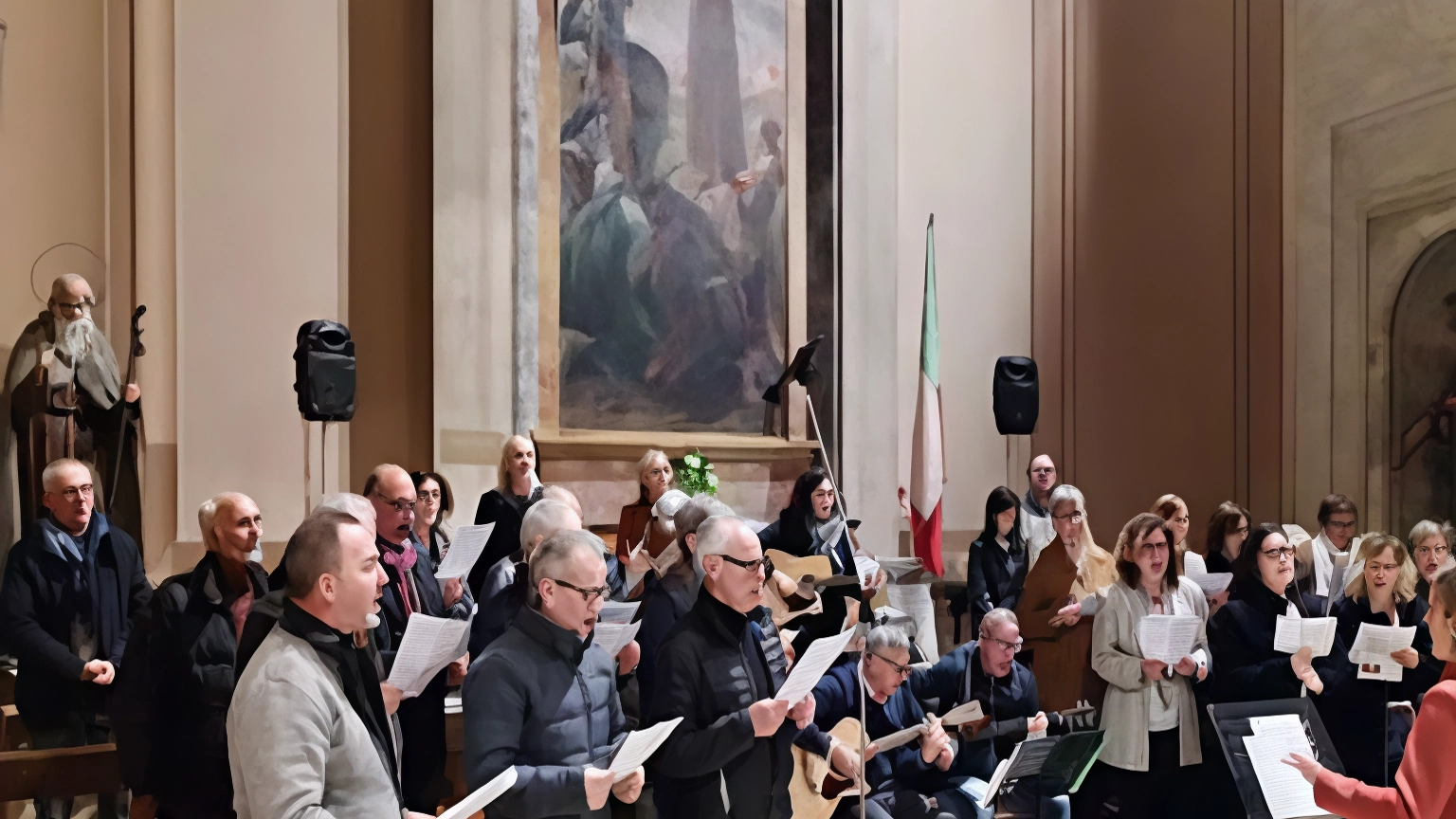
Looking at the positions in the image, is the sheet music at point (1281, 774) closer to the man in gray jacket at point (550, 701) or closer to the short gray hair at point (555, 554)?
the man in gray jacket at point (550, 701)

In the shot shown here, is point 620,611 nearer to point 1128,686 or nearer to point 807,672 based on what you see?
point 807,672

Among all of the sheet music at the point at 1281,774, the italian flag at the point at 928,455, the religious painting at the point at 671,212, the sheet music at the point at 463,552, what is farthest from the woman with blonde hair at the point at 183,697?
the italian flag at the point at 928,455

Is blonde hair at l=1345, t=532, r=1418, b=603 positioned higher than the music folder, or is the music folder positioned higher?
blonde hair at l=1345, t=532, r=1418, b=603

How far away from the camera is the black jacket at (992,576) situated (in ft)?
23.6

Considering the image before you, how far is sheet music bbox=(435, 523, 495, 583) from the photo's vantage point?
5168 millimetres

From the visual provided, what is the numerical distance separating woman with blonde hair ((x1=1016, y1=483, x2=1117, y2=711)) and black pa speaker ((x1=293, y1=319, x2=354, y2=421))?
377 cm

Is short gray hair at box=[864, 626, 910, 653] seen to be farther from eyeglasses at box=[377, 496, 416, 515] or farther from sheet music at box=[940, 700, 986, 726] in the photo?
eyeglasses at box=[377, 496, 416, 515]


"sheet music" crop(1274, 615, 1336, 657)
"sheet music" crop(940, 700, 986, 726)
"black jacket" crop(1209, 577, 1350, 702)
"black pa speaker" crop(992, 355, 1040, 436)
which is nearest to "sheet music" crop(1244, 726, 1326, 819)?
"sheet music" crop(940, 700, 986, 726)

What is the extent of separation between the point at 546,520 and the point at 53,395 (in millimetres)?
3611

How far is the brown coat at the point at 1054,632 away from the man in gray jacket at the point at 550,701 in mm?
3185

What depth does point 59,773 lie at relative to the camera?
4.72 metres

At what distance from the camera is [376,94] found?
26.9 ft

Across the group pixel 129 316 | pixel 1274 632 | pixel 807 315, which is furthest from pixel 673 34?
pixel 1274 632

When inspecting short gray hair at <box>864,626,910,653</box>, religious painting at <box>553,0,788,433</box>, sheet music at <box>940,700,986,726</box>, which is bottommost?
sheet music at <box>940,700,986,726</box>
